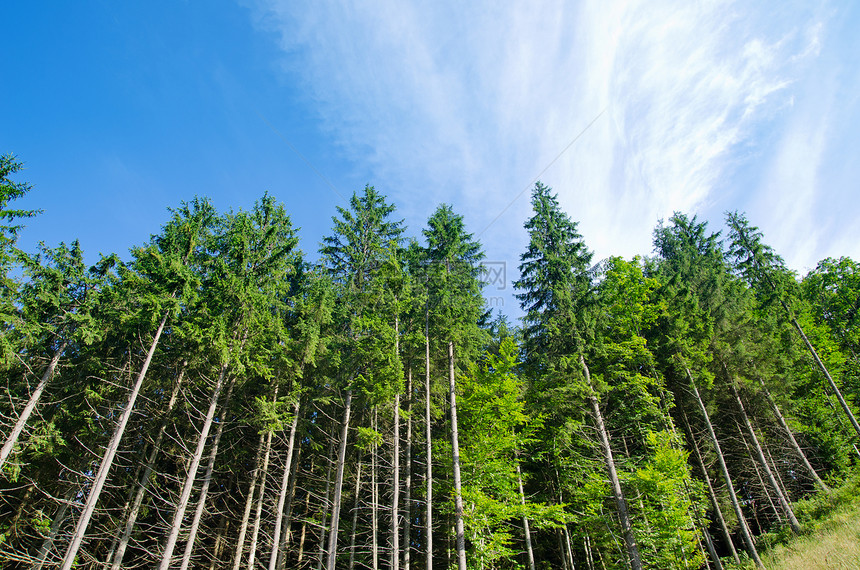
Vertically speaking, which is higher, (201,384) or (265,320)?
(265,320)

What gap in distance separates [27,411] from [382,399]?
37.6 ft

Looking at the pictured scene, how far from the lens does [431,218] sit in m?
18.1

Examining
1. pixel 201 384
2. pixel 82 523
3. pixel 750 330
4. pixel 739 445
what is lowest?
pixel 82 523

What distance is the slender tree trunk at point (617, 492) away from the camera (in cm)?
1240

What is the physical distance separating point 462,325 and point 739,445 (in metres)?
19.5

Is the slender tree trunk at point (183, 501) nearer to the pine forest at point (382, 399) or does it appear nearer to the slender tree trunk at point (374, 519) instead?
the pine forest at point (382, 399)

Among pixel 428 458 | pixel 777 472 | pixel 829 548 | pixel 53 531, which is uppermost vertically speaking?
pixel 428 458

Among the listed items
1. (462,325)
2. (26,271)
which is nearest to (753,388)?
(462,325)

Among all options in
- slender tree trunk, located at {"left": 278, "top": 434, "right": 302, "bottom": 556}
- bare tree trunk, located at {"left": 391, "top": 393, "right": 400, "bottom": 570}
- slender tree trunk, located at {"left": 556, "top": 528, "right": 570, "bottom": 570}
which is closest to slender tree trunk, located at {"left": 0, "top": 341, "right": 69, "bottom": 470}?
slender tree trunk, located at {"left": 278, "top": 434, "right": 302, "bottom": 556}

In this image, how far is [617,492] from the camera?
1347 cm

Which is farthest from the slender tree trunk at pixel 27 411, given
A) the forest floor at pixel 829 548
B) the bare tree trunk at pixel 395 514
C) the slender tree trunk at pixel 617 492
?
the forest floor at pixel 829 548

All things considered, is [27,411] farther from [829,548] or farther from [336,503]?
[829,548]

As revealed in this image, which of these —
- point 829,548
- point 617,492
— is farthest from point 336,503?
point 829,548

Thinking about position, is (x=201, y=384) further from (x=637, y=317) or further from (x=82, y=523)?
(x=637, y=317)
